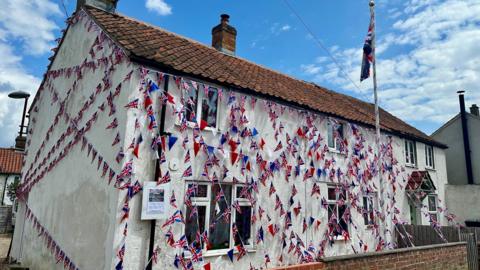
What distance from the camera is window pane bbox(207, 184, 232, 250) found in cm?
A: 807

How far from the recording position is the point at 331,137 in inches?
474

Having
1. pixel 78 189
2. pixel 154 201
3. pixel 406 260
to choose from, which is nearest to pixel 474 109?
pixel 406 260

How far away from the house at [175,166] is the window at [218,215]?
3 centimetres

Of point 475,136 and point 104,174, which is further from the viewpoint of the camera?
point 475,136

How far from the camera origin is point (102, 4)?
10664 mm

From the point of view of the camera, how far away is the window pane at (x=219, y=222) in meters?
8.07

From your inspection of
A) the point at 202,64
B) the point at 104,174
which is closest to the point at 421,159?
the point at 202,64

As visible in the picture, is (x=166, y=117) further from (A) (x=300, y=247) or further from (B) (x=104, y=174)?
(A) (x=300, y=247)

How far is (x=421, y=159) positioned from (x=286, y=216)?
35.7 feet

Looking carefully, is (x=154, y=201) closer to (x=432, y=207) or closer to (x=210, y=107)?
(x=210, y=107)

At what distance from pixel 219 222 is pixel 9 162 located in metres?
31.4

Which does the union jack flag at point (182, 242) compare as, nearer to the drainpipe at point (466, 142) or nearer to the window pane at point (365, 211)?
the window pane at point (365, 211)

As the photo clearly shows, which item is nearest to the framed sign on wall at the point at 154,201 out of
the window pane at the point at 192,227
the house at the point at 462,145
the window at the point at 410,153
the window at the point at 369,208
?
the window pane at the point at 192,227

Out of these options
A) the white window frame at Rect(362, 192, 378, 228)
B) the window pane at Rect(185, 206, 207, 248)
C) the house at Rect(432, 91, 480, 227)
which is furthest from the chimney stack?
the window pane at Rect(185, 206, 207, 248)
